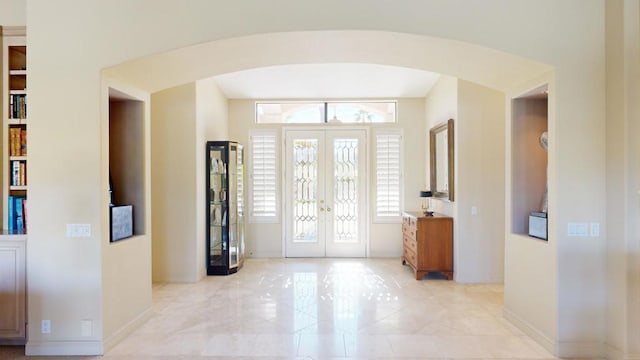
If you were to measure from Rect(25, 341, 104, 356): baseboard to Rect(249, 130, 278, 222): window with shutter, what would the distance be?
412 cm

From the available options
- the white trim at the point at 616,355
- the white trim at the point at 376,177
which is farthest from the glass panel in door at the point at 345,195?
the white trim at the point at 616,355

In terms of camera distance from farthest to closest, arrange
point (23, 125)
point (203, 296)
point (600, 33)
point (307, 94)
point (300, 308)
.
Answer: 1. point (307, 94)
2. point (203, 296)
3. point (300, 308)
4. point (23, 125)
5. point (600, 33)

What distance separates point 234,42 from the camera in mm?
3414

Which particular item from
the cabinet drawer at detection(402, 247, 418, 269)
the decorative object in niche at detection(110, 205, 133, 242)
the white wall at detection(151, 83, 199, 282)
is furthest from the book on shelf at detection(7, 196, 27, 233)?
the cabinet drawer at detection(402, 247, 418, 269)

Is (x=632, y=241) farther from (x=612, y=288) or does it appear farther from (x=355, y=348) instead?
(x=355, y=348)

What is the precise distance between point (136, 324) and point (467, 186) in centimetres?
461

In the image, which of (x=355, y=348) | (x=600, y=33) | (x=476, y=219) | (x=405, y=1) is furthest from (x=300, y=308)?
(x=600, y=33)

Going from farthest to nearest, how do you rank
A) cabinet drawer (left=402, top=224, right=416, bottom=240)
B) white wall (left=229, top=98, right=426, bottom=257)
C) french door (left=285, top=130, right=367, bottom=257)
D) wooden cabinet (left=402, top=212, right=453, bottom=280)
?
french door (left=285, top=130, right=367, bottom=257)
white wall (left=229, top=98, right=426, bottom=257)
cabinet drawer (left=402, top=224, right=416, bottom=240)
wooden cabinet (left=402, top=212, right=453, bottom=280)

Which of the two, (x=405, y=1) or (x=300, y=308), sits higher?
(x=405, y=1)

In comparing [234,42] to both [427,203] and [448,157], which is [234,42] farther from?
[427,203]

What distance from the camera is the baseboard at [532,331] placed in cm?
336

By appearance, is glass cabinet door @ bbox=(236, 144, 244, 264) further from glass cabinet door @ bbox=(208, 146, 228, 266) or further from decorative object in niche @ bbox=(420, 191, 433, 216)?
decorative object in niche @ bbox=(420, 191, 433, 216)

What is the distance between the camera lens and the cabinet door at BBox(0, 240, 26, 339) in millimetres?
3359

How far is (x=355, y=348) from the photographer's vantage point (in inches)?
136
